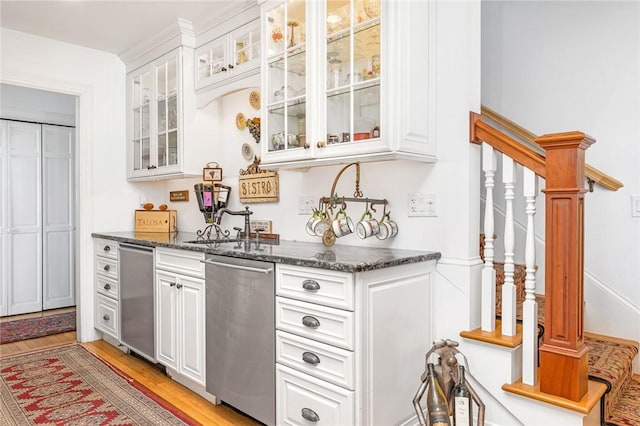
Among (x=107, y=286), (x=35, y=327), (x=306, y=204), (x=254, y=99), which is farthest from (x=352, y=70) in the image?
(x=35, y=327)

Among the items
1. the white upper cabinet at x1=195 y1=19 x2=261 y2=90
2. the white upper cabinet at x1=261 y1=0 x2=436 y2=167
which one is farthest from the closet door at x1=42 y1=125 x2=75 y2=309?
the white upper cabinet at x1=261 y1=0 x2=436 y2=167

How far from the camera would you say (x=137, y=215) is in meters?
3.98

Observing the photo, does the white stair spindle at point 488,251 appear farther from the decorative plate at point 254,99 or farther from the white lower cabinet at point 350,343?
the decorative plate at point 254,99

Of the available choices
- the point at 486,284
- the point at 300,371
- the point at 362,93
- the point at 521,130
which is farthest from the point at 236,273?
the point at 521,130

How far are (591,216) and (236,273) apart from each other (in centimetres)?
228

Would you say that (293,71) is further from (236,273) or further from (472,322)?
(472,322)

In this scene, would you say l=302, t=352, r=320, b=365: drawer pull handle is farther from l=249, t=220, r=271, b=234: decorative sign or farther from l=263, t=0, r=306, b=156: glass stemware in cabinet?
l=249, t=220, r=271, b=234: decorative sign

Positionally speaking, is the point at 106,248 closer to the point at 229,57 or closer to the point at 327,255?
the point at 229,57

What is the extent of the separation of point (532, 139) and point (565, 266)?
136 centimetres

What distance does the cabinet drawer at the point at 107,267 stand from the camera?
347cm

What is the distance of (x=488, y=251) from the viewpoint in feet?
6.78

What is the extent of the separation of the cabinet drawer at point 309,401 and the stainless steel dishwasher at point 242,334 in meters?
0.06

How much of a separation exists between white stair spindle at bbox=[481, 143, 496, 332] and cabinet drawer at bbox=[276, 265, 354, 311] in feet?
2.44

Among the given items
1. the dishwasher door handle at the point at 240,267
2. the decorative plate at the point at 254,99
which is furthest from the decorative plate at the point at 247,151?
the dishwasher door handle at the point at 240,267
